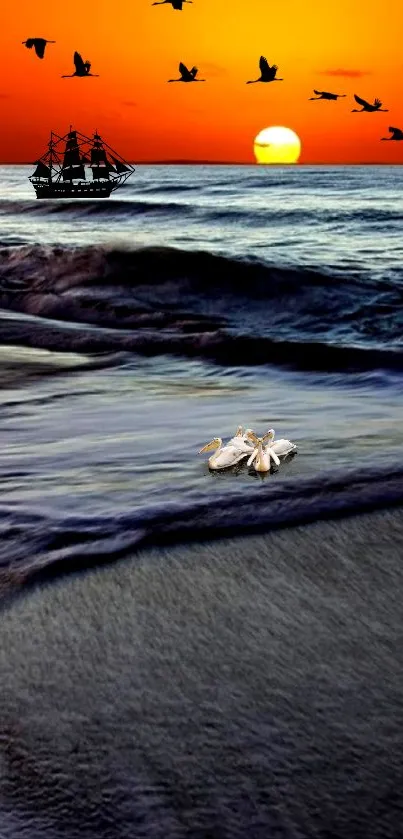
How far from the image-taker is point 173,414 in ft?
23.8

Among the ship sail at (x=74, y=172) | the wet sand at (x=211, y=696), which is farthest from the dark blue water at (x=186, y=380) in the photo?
the ship sail at (x=74, y=172)

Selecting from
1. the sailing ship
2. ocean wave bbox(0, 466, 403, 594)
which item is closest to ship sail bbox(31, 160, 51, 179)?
the sailing ship

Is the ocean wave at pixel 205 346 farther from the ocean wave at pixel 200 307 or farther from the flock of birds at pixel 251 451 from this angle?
the flock of birds at pixel 251 451

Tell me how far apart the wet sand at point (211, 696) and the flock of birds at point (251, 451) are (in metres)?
1.06

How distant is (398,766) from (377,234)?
21528mm

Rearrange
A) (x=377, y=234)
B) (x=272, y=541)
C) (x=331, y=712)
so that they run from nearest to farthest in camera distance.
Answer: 1. (x=331, y=712)
2. (x=272, y=541)
3. (x=377, y=234)

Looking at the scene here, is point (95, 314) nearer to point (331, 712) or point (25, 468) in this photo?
point (25, 468)

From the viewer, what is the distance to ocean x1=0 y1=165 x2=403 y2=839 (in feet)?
12.0

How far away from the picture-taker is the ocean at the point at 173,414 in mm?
3650

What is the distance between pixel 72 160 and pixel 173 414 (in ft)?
244

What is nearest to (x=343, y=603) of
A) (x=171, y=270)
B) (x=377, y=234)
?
(x=171, y=270)

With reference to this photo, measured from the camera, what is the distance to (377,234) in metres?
23.4

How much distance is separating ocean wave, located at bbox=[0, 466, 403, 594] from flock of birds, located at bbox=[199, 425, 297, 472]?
28 cm

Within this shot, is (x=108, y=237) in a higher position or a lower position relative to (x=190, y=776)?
higher
